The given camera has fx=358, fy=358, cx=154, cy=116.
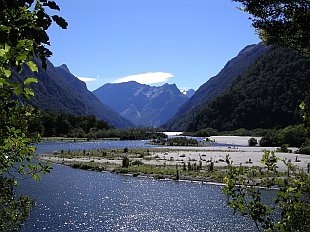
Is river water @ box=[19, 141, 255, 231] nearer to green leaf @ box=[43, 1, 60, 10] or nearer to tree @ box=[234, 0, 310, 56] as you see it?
tree @ box=[234, 0, 310, 56]

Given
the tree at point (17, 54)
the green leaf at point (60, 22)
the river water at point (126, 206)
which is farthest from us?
the river water at point (126, 206)

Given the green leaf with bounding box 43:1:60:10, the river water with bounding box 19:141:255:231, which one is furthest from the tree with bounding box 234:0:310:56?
the river water with bounding box 19:141:255:231

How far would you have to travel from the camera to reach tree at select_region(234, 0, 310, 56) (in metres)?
9.05

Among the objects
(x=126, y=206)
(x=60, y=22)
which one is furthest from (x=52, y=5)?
(x=126, y=206)

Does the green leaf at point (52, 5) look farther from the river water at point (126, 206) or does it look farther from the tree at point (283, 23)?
the river water at point (126, 206)

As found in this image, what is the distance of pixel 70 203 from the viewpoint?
38.9m

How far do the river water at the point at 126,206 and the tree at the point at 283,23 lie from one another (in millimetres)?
14399

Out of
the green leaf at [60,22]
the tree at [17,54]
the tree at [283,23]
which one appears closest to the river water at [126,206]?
the tree at [283,23]

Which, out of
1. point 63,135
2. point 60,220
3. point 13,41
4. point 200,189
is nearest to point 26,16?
point 13,41

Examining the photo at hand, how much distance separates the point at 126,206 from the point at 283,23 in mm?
32185

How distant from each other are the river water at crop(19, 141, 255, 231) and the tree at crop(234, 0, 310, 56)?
14399 mm

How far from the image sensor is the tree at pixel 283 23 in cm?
905

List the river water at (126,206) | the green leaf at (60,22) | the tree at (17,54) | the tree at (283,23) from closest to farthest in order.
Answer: the tree at (17,54)
the green leaf at (60,22)
the tree at (283,23)
the river water at (126,206)

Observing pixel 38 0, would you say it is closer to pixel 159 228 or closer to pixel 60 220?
pixel 159 228
